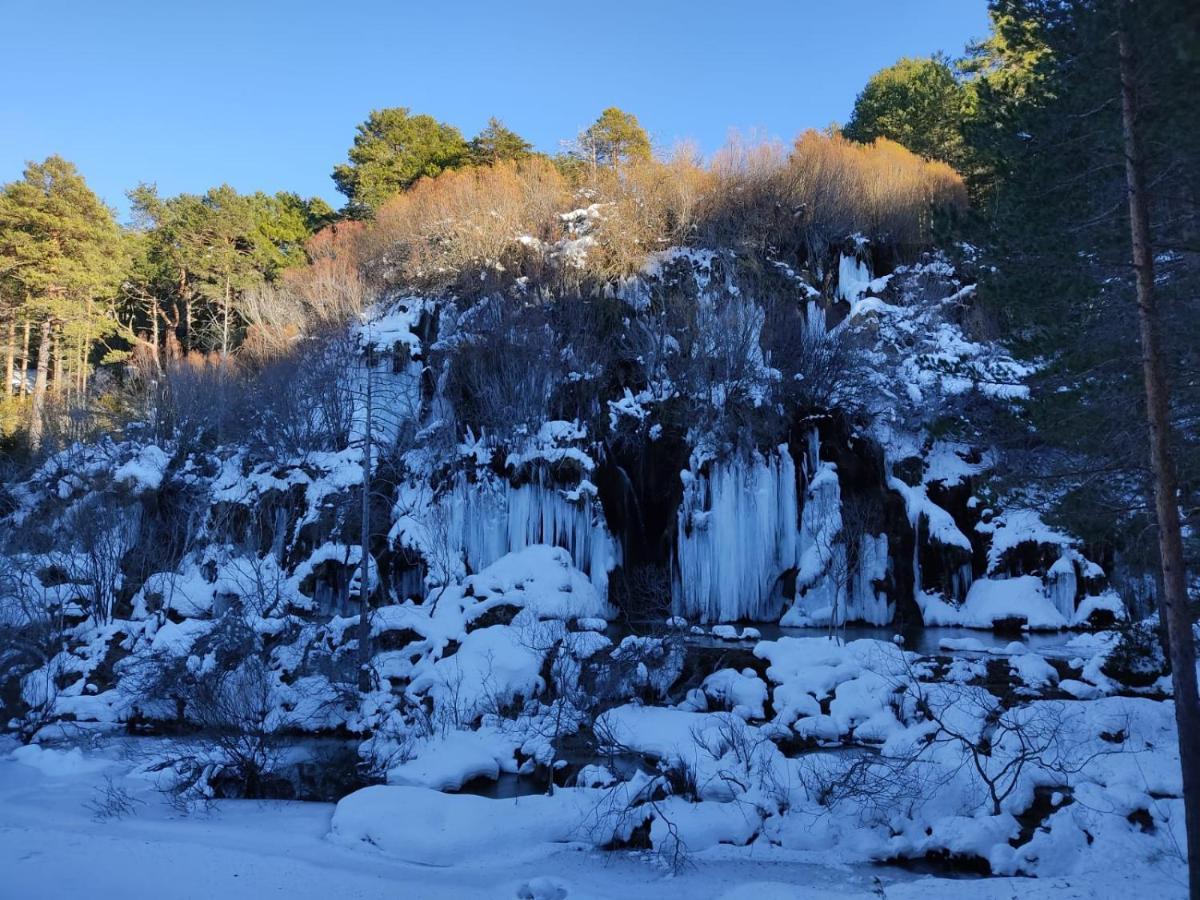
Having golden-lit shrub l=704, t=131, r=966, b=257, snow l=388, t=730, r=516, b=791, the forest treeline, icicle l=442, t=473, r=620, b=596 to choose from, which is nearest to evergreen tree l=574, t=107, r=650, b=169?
the forest treeline

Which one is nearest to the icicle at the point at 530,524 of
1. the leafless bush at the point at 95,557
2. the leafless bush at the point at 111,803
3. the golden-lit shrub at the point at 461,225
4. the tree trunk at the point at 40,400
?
the leafless bush at the point at 95,557

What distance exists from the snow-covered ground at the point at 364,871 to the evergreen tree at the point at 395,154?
32.6 metres

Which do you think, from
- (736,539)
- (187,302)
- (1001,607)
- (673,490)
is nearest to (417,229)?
(187,302)

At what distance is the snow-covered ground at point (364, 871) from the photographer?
23.0 ft

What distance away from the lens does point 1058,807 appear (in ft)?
27.6

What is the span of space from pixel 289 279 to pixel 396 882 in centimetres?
2981

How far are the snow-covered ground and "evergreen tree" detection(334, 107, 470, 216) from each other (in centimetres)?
3257

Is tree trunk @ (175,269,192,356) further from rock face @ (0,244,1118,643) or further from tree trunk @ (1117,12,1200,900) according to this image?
tree trunk @ (1117,12,1200,900)

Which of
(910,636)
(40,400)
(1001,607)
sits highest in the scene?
(40,400)

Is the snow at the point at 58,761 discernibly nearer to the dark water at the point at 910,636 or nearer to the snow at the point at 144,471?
the dark water at the point at 910,636

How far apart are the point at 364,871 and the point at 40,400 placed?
30274 mm

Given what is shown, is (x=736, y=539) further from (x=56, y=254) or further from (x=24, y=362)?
(x=24, y=362)

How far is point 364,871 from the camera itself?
7770mm

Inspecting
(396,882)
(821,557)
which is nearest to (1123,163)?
(396,882)
